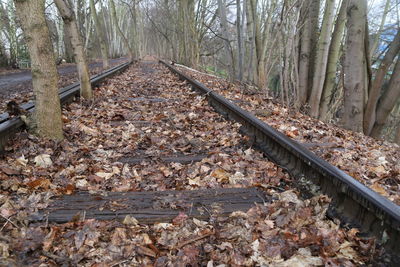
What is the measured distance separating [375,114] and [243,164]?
17.0 feet

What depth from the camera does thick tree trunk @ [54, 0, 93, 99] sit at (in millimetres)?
6289

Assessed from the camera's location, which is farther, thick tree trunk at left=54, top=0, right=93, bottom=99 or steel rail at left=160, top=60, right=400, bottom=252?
thick tree trunk at left=54, top=0, right=93, bottom=99

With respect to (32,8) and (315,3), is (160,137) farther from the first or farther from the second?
(315,3)

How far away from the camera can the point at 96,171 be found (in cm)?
323

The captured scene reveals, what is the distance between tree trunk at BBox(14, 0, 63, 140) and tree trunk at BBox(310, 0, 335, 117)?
633 centimetres

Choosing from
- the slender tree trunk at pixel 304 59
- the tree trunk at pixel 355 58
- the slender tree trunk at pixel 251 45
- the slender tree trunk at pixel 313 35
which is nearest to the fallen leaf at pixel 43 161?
the tree trunk at pixel 355 58

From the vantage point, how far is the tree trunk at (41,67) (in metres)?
3.60

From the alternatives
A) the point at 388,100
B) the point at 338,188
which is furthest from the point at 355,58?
the point at 338,188

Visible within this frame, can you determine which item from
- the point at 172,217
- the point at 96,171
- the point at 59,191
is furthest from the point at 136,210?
the point at 96,171

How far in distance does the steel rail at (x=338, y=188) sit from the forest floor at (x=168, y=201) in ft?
0.30

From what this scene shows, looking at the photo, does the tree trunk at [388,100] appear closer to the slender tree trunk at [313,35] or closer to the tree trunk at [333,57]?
the tree trunk at [333,57]

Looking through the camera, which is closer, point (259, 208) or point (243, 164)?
point (259, 208)

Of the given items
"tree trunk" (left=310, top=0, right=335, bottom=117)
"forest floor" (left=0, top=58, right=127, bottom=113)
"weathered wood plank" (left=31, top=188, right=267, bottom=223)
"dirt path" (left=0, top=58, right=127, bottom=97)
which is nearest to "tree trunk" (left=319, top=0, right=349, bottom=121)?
"tree trunk" (left=310, top=0, right=335, bottom=117)

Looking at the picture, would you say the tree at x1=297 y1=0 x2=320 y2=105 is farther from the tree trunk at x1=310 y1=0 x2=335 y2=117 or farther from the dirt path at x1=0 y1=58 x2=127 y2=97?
the dirt path at x1=0 y1=58 x2=127 y2=97
